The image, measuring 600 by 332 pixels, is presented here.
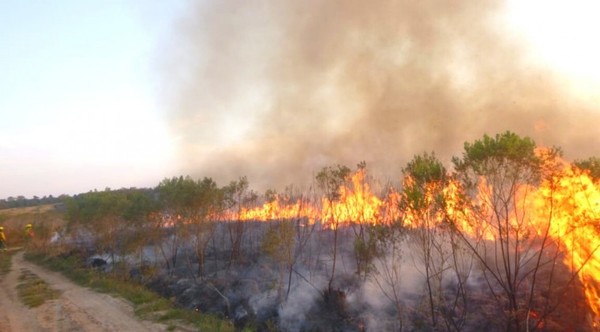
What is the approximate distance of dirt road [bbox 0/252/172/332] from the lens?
19.2 meters

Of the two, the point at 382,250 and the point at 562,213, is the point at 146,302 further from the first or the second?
the point at 562,213

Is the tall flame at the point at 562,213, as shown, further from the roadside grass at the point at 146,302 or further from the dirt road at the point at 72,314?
the dirt road at the point at 72,314

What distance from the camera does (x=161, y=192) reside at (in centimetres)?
3397

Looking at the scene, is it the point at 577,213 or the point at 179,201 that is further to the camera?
the point at 179,201

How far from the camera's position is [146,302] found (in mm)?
23875

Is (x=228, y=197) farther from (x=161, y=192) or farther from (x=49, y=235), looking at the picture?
(x=49, y=235)

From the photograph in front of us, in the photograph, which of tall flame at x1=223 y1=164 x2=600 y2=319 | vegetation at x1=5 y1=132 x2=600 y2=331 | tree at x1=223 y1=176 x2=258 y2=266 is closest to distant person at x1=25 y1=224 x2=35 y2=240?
vegetation at x1=5 y1=132 x2=600 y2=331

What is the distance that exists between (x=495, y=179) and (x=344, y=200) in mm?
13374

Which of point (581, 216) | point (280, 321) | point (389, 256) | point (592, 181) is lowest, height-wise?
point (280, 321)

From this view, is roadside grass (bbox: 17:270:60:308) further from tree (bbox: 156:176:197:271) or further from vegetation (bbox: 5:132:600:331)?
tree (bbox: 156:176:197:271)

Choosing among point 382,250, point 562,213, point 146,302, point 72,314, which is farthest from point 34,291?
point 562,213

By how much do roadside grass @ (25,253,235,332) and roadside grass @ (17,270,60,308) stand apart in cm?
232

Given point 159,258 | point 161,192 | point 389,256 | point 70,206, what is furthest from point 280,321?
point 70,206

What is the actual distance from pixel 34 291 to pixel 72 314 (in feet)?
28.8
